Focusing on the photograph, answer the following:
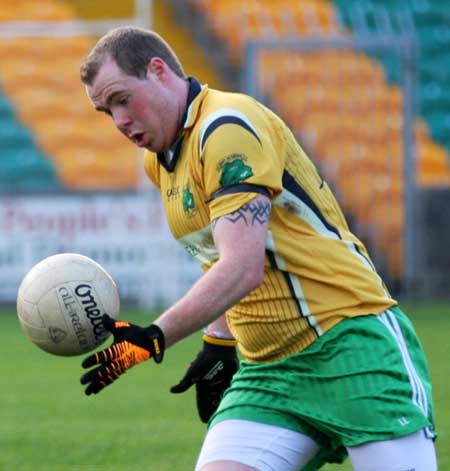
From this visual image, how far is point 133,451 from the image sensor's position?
24.6 feet

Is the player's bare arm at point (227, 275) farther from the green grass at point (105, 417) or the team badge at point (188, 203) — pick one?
the green grass at point (105, 417)

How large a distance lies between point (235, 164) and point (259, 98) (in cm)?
1388

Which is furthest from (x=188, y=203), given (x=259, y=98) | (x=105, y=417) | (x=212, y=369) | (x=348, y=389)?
(x=259, y=98)

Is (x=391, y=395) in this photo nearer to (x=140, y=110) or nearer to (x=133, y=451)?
(x=140, y=110)

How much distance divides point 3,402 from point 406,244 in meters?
8.22

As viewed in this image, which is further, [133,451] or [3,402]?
[3,402]

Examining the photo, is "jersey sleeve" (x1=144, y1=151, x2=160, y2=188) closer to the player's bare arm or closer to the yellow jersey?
the yellow jersey

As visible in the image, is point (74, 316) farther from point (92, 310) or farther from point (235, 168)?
point (235, 168)

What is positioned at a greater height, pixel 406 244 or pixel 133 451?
pixel 133 451

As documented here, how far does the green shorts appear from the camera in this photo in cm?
418

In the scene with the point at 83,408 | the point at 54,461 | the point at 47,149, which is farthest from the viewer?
the point at 47,149

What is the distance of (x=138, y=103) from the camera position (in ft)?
13.4

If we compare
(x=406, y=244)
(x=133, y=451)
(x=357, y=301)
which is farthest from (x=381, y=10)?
(x=357, y=301)

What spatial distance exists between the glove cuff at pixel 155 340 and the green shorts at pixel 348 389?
0.61 metres
